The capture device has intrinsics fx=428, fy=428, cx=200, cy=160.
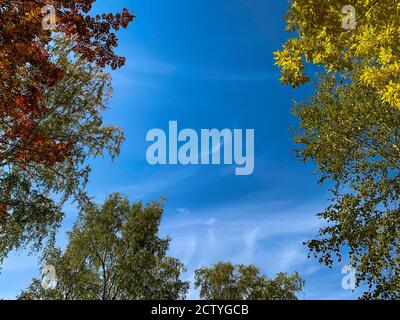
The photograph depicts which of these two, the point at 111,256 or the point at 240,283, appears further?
the point at 240,283

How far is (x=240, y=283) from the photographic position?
58.4 metres

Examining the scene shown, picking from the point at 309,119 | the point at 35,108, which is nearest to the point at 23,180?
the point at 35,108

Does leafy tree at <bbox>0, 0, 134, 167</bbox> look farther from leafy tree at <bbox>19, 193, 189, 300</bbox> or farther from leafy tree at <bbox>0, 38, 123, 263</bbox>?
leafy tree at <bbox>19, 193, 189, 300</bbox>

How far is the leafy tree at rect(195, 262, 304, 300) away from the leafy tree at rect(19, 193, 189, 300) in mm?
16857

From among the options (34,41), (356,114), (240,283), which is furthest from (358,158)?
(240,283)

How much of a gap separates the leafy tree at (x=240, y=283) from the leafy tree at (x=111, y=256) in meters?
16.9

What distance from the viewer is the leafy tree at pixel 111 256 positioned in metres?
37.8

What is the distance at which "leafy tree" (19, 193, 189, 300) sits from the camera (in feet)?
124

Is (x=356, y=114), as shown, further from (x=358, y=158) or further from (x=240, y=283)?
(x=240, y=283)

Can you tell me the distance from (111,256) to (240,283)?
2421cm

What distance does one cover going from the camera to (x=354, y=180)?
64.6 feet

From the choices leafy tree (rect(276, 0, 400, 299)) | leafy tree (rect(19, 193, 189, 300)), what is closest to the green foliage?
leafy tree (rect(276, 0, 400, 299))

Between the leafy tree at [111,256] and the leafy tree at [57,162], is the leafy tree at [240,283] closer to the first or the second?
the leafy tree at [111,256]

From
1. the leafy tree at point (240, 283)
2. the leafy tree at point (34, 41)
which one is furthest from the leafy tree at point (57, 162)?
the leafy tree at point (240, 283)
